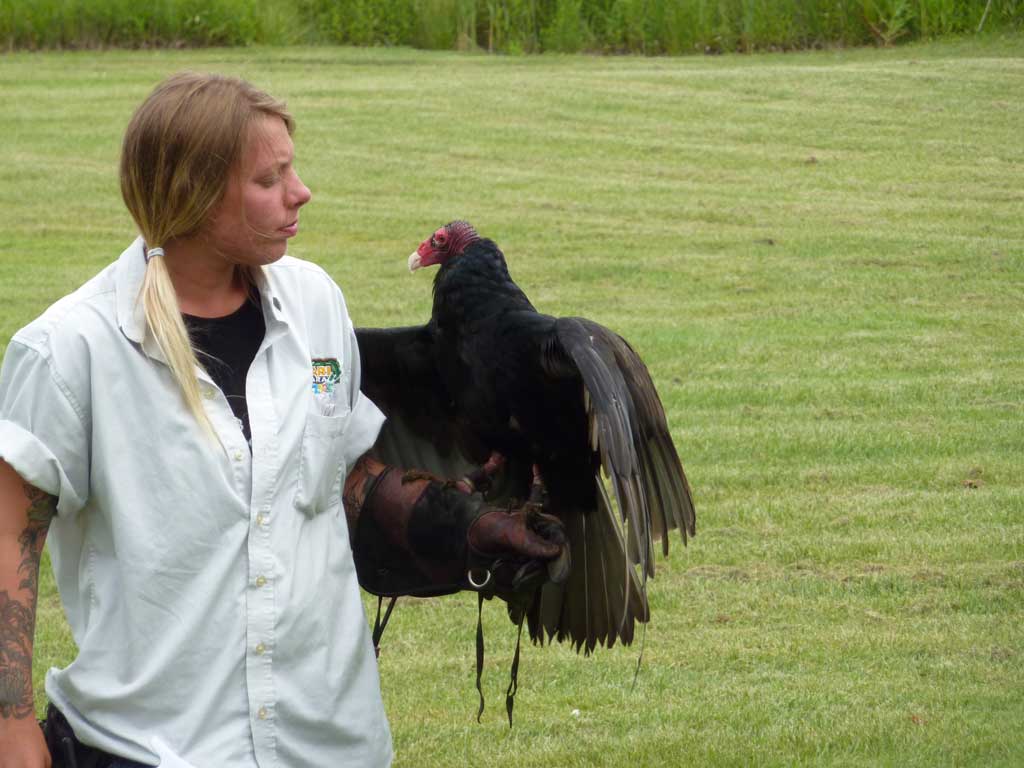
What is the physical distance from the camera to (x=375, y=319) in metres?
7.77

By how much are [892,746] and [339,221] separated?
7499 mm

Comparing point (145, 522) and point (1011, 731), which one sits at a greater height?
point (145, 522)

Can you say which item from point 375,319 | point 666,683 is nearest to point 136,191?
point 666,683

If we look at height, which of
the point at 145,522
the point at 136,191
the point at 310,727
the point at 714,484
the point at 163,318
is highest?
the point at 136,191

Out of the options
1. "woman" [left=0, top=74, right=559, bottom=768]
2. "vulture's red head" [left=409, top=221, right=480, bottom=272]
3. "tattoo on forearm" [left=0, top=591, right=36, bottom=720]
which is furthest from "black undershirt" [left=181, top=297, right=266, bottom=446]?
"vulture's red head" [left=409, top=221, right=480, bottom=272]

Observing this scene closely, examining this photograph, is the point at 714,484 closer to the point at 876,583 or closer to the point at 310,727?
the point at 876,583

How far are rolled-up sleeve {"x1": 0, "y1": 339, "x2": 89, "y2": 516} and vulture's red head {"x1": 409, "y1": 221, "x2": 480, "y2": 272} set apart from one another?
1.61 meters

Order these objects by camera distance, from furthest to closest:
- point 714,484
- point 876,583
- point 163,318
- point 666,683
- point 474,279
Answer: point 714,484 < point 876,583 < point 666,683 < point 474,279 < point 163,318

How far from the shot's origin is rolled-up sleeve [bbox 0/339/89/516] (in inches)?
79.3

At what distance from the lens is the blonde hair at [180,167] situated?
209 centimetres

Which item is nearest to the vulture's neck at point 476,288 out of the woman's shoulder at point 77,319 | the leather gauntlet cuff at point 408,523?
the leather gauntlet cuff at point 408,523

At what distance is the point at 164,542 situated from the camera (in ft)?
6.87

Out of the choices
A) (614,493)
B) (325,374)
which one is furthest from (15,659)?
(614,493)

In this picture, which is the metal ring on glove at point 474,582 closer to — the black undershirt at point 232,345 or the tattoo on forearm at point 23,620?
the black undershirt at point 232,345
